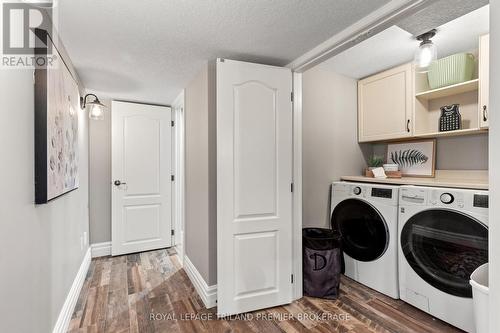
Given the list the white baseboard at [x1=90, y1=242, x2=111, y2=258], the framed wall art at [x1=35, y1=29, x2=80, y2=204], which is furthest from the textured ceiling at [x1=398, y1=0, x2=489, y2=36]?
the white baseboard at [x1=90, y1=242, x2=111, y2=258]

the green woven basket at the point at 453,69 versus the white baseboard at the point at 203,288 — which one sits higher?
the green woven basket at the point at 453,69

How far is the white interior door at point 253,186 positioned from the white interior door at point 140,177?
1.84 m

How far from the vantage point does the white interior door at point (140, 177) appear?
3.25 meters

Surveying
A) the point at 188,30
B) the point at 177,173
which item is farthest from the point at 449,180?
the point at 177,173

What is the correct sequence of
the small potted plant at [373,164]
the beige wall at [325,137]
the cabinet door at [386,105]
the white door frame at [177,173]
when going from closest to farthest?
the cabinet door at [386,105]
the beige wall at [325,137]
the small potted plant at [373,164]
the white door frame at [177,173]

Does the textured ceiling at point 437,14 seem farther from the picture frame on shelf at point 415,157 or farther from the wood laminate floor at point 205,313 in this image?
the wood laminate floor at point 205,313

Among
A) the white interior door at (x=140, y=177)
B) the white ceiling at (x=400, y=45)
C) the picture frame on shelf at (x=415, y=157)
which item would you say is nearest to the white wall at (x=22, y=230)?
the white interior door at (x=140, y=177)

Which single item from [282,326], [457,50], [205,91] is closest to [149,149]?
[205,91]

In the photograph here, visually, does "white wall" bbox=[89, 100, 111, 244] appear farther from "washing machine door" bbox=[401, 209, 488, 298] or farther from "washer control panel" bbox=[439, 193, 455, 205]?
"washer control panel" bbox=[439, 193, 455, 205]

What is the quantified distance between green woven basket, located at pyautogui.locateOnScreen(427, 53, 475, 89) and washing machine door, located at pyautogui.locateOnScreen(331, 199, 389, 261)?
129 cm

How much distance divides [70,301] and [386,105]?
133 inches

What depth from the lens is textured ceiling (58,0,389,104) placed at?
54.5 inches

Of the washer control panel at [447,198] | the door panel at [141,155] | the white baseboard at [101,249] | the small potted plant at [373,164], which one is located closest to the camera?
the washer control panel at [447,198]

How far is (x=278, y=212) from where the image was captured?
83.4 inches
